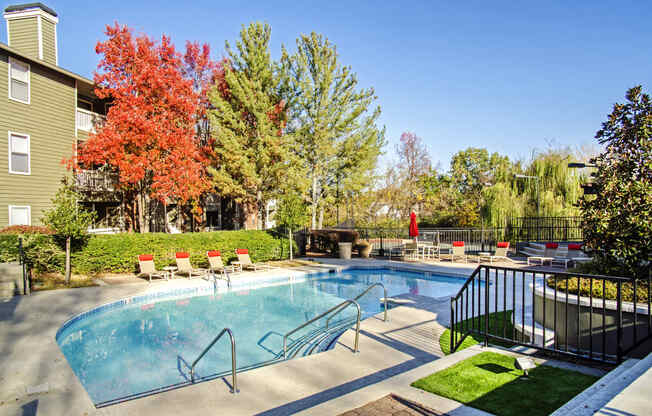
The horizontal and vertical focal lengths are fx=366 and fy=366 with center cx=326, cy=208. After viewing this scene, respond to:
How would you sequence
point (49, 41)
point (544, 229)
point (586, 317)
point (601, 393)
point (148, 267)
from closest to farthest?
point (601, 393) < point (586, 317) < point (148, 267) < point (49, 41) < point (544, 229)

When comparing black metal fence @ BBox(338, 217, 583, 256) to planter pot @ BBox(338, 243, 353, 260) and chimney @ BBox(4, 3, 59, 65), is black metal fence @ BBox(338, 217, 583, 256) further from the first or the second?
chimney @ BBox(4, 3, 59, 65)

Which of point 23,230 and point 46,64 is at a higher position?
point 46,64

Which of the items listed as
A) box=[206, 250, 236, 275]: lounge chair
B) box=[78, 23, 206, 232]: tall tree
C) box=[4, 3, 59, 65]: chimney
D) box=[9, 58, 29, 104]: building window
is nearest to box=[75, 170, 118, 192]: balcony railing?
box=[78, 23, 206, 232]: tall tree

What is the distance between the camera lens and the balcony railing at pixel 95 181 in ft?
61.7

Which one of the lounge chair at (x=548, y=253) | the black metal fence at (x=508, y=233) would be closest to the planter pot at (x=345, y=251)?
the black metal fence at (x=508, y=233)

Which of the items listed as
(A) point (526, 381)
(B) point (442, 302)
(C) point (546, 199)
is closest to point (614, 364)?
(A) point (526, 381)

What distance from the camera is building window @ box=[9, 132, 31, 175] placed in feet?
50.2

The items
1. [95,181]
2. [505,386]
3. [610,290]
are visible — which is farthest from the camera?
[95,181]

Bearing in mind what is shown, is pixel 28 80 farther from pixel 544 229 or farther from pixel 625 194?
pixel 544 229

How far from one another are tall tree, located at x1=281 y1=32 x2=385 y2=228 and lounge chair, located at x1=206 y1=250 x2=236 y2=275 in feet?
34.2

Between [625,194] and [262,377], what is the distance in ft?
19.5

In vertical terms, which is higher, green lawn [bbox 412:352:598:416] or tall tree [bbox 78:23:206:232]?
tall tree [bbox 78:23:206:232]


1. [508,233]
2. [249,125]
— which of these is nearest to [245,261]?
[249,125]

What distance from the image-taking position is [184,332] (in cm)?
883
